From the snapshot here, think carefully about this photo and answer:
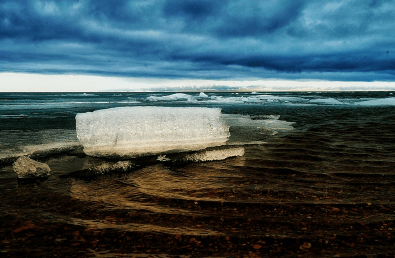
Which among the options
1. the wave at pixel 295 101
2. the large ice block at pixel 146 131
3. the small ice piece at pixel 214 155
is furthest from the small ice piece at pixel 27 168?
the wave at pixel 295 101

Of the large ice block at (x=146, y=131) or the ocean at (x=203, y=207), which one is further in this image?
the large ice block at (x=146, y=131)

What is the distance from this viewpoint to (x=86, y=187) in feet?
11.1

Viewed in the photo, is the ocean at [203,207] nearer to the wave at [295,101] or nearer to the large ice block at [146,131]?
the large ice block at [146,131]

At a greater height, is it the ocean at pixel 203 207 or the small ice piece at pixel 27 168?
the small ice piece at pixel 27 168

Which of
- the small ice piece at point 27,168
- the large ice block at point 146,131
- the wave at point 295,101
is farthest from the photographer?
the wave at point 295,101

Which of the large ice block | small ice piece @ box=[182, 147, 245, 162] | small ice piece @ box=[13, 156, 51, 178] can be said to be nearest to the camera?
small ice piece @ box=[13, 156, 51, 178]

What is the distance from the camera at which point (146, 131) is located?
17.1 feet

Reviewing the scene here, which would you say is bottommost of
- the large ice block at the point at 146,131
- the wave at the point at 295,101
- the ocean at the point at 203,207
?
the ocean at the point at 203,207

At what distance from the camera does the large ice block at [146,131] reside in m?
5.03

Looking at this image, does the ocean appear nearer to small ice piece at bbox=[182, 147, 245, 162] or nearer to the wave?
small ice piece at bbox=[182, 147, 245, 162]

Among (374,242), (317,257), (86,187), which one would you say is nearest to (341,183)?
(374,242)

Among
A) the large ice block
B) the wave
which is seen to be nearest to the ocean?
the large ice block

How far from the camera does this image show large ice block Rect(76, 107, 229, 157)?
16.5 feet

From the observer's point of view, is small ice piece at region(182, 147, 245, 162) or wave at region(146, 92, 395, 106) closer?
small ice piece at region(182, 147, 245, 162)
